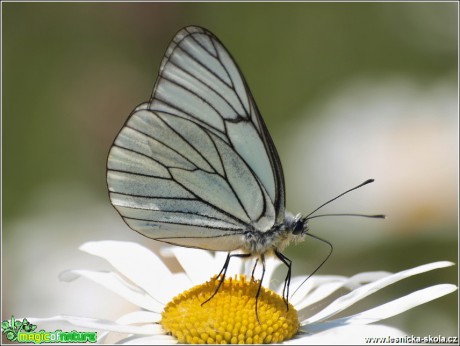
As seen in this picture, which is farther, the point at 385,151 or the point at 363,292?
the point at 385,151

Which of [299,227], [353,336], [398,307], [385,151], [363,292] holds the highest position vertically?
[385,151]

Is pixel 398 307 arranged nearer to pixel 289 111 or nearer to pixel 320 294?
pixel 320 294

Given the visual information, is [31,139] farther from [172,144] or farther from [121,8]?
[172,144]

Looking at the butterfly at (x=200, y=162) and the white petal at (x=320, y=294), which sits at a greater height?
the butterfly at (x=200, y=162)

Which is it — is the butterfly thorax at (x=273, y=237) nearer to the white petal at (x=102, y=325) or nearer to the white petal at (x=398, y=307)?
the white petal at (x=398, y=307)

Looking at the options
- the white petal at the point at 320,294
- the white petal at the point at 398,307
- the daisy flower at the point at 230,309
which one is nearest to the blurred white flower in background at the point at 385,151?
the white petal at the point at 320,294

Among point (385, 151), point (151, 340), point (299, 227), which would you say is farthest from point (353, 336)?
point (385, 151)

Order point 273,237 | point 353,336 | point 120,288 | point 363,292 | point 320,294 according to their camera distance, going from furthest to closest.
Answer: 1. point 320,294
2. point 120,288
3. point 273,237
4. point 363,292
5. point 353,336

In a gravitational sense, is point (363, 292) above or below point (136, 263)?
below

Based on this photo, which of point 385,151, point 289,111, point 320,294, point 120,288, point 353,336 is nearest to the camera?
point 353,336
